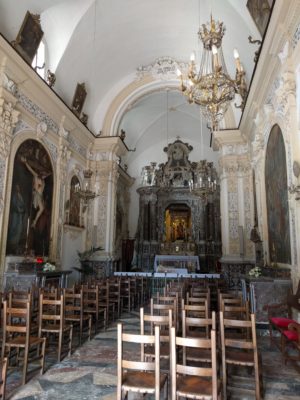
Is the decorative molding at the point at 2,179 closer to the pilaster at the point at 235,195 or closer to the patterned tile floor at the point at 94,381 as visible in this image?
the patterned tile floor at the point at 94,381

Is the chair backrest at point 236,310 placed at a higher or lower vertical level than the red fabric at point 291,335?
higher

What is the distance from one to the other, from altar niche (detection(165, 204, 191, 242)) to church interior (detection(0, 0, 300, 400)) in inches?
40.7

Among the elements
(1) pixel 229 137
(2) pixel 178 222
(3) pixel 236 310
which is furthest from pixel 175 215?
(3) pixel 236 310

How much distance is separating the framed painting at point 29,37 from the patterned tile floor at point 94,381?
7520mm

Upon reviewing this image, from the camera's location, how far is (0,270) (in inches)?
296

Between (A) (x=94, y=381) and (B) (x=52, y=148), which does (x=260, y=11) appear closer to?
(B) (x=52, y=148)

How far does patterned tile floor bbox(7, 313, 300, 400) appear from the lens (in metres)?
3.37

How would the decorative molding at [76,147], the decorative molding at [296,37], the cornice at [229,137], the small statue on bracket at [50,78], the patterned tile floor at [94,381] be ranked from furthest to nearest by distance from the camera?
the cornice at [229,137] → the decorative molding at [76,147] → the small statue on bracket at [50,78] → the decorative molding at [296,37] → the patterned tile floor at [94,381]

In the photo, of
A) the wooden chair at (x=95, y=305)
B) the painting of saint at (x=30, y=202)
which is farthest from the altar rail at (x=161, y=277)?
the wooden chair at (x=95, y=305)

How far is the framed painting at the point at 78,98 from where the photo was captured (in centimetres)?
1189

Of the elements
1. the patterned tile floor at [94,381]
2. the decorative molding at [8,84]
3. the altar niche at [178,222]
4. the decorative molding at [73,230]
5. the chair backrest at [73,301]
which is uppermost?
the decorative molding at [8,84]

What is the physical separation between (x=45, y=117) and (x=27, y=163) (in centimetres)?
201

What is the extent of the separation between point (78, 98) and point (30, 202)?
5028 millimetres

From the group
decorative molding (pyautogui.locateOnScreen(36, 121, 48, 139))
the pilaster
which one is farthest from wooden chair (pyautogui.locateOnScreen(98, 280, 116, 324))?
the pilaster
